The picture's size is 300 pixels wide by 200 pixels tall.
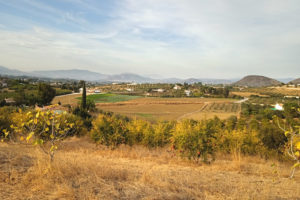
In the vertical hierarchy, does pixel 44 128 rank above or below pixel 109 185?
above

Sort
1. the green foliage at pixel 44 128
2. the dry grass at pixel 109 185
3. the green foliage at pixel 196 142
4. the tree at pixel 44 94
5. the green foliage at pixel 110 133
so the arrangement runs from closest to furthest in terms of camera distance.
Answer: the dry grass at pixel 109 185 < the green foliage at pixel 44 128 < the green foliage at pixel 196 142 < the green foliage at pixel 110 133 < the tree at pixel 44 94

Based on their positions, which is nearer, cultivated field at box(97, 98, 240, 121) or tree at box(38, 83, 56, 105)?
cultivated field at box(97, 98, 240, 121)

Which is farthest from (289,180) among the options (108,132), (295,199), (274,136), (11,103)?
(11,103)

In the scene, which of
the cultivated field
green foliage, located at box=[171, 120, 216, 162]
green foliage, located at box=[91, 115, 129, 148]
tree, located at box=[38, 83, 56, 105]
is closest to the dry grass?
green foliage, located at box=[171, 120, 216, 162]

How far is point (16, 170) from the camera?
15.1 ft

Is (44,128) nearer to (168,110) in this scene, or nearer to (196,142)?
(196,142)

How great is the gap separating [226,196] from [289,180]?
3.42 metres

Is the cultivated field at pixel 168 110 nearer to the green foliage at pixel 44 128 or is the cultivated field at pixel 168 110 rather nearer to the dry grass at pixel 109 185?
the green foliage at pixel 44 128

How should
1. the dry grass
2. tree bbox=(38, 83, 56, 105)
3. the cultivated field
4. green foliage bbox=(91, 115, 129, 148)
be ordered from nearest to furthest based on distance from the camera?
the dry grass → green foliage bbox=(91, 115, 129, 148) → the cultivated field → tree bbox=(38, 83, 56, 105)

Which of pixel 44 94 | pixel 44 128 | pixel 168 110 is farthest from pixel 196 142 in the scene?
pixel 44 94

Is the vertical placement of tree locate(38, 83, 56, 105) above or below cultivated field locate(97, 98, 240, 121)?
above

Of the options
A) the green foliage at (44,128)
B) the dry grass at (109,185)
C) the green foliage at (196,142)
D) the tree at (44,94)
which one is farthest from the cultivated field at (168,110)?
the dry grass at (109,185)

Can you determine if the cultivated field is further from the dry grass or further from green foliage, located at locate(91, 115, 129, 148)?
the dry grass

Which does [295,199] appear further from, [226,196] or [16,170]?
[16,170]
